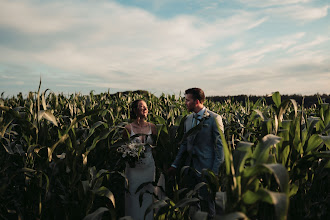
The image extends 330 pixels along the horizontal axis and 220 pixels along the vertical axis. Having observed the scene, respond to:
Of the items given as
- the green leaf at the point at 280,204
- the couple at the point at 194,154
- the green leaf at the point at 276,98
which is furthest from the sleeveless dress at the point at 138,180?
the green leaf at the point at 280,204

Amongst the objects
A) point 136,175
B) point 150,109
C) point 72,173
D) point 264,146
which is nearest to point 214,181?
point 264,146

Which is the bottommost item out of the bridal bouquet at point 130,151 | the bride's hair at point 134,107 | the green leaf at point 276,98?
the bridal bouquet at point 130,151

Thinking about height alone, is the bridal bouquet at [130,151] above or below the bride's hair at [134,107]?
below

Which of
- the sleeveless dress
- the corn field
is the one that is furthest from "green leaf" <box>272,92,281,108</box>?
the sleeveless dress

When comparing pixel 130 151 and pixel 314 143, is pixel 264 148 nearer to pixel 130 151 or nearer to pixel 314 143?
pixel 314 143

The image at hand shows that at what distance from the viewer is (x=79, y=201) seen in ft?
7.57

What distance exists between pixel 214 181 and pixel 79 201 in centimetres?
119

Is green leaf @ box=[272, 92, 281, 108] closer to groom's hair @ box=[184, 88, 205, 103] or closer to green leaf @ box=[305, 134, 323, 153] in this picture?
green leaf @ box=[305, 134, 323, 153]

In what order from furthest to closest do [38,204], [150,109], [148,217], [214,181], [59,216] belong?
[150,109] → [148,217] → [59,216] → [38,204] → [214,181]

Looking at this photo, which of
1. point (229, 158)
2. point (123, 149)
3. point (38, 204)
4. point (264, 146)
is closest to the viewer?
point (229, 158)

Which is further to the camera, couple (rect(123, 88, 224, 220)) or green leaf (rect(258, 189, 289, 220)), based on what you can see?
couple (rect(123, 88, 224, 220))

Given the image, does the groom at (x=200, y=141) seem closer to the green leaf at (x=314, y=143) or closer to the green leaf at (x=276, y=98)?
the green leaf at (x=276, y=98)

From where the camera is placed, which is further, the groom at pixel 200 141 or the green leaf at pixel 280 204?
the groom at pixel 200 141

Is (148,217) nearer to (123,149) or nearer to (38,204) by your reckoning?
(123,149)
